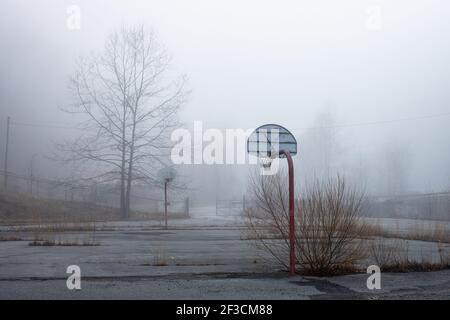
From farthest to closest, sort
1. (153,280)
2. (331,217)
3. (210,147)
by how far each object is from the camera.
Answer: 1. (210,147)
2. (331,217)
3. (153,280)

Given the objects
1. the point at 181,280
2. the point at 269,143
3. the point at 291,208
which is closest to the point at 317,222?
the point at 291,208

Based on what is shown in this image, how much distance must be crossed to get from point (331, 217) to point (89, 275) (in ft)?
15.1

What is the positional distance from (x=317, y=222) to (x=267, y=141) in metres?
1.82

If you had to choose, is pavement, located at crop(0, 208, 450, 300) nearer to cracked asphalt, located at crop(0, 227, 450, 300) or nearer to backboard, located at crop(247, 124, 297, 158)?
cracked asphalt, located at crop(0, 227, 450, 300)

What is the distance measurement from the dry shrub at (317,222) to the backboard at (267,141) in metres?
0.51

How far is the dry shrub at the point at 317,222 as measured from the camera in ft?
30.3

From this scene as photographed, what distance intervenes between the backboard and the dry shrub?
0.51m

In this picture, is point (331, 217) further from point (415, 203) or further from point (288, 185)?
point (415, 203)

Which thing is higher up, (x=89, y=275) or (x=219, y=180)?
(x=219, y=180)

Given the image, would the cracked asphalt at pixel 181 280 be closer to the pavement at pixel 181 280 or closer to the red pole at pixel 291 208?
the pavement at pixel 181 280

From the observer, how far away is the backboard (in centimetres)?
951

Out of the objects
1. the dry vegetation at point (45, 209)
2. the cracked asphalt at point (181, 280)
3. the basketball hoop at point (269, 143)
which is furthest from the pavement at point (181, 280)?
the dry vegetation at point (45, 209)
